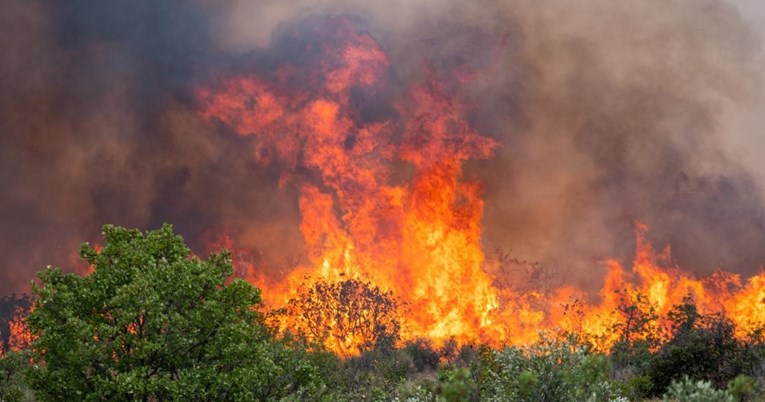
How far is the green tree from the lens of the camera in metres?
21.5

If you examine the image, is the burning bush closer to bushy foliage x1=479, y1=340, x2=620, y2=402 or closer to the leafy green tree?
the leafy green tree

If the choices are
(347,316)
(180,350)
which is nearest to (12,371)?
(180,350)

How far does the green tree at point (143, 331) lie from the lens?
70.5 feet

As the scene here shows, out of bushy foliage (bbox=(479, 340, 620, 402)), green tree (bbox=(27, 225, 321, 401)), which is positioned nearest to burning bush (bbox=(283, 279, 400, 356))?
green tree (bbox=(27, 225, 321, 401))

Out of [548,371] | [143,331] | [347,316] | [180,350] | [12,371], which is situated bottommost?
[548,371]

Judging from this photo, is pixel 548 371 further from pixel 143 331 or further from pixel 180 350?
pixel 143 331

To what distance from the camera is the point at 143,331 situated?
75.5 ft

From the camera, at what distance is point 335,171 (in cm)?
7956

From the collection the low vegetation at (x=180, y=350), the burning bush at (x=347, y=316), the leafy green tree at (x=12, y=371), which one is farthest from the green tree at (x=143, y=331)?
the burning bush at (x=347, y=316)

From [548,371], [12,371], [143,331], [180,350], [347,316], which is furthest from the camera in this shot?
[347,316]

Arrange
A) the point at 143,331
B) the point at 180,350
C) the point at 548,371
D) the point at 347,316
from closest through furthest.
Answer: the point at 548,371
the point at 143,331
the point at 180,350
the point at 347,316

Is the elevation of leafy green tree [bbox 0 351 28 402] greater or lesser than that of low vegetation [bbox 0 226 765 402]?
greater

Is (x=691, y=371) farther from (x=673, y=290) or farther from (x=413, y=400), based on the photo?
(x=673, y=290)

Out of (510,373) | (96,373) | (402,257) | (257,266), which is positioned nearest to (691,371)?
(510,373)
